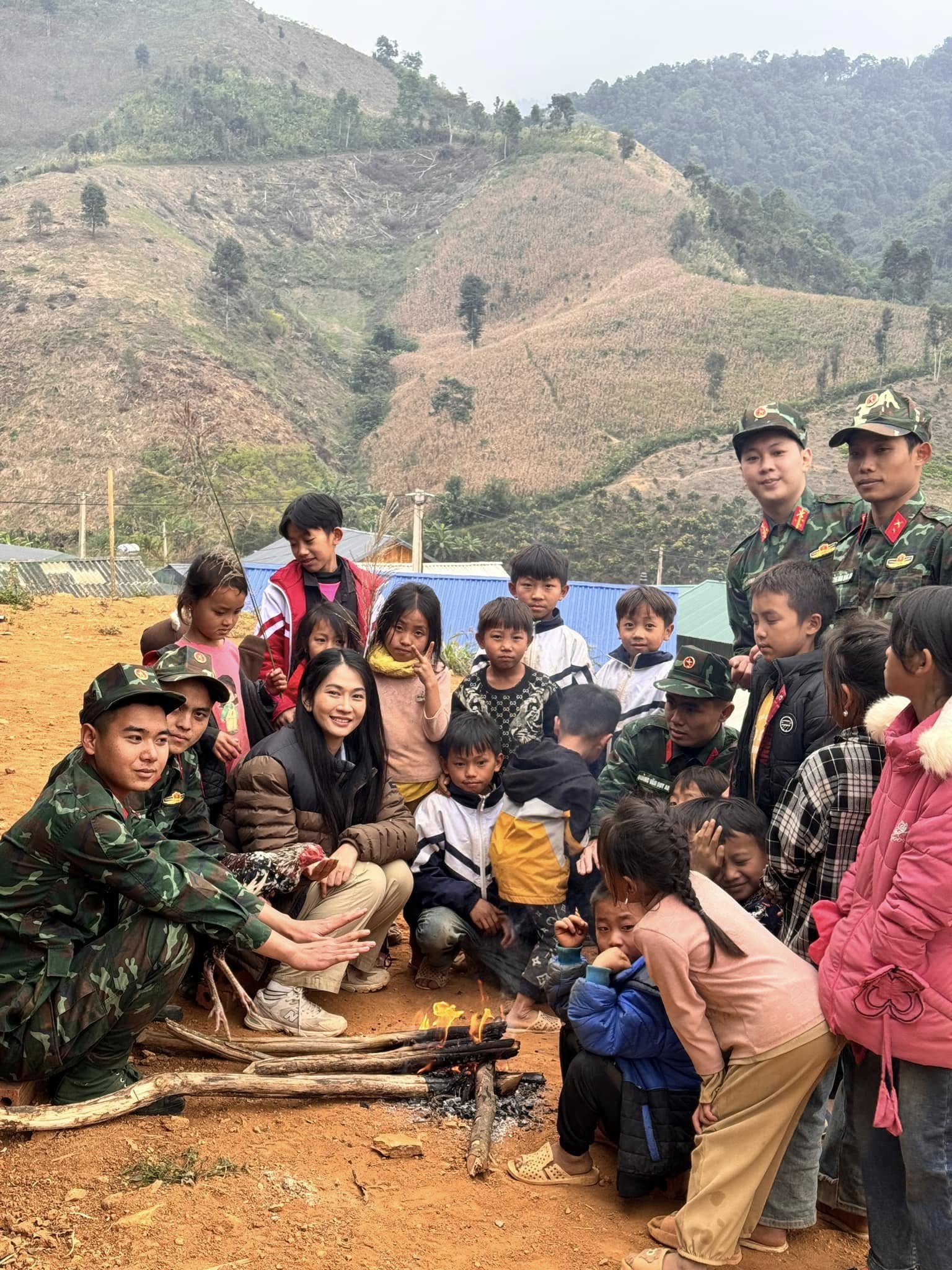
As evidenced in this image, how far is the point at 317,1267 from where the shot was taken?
2.95 meters

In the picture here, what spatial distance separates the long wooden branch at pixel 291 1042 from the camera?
13.4 feet

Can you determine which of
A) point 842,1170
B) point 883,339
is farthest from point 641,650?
point 883,339

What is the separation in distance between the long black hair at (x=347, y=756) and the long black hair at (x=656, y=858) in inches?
71.7

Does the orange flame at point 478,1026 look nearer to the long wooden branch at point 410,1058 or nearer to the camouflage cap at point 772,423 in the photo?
the long wooden branch at point 410,1058

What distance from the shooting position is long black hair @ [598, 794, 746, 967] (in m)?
3.07

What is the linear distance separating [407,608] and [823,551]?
185 centimetres

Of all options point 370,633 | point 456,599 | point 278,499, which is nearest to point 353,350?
point 278,499

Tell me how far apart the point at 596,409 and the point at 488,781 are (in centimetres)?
5780

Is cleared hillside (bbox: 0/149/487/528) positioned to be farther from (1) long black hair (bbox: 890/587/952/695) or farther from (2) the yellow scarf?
(1) long black hair (bbox: 890/587/952/695)

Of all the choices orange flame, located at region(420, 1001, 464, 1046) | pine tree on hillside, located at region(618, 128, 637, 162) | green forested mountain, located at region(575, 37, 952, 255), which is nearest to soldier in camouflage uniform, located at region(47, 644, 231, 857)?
orange flame, located at region(420, 1001, 464, 1046)

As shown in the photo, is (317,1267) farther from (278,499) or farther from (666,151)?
(666,151)

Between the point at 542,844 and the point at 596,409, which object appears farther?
the point at 596,409

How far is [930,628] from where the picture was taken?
2.75 metres

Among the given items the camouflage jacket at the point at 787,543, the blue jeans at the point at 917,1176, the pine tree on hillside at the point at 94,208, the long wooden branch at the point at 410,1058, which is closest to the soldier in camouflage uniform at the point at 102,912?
the long wooden branch at the point at 410,1058
